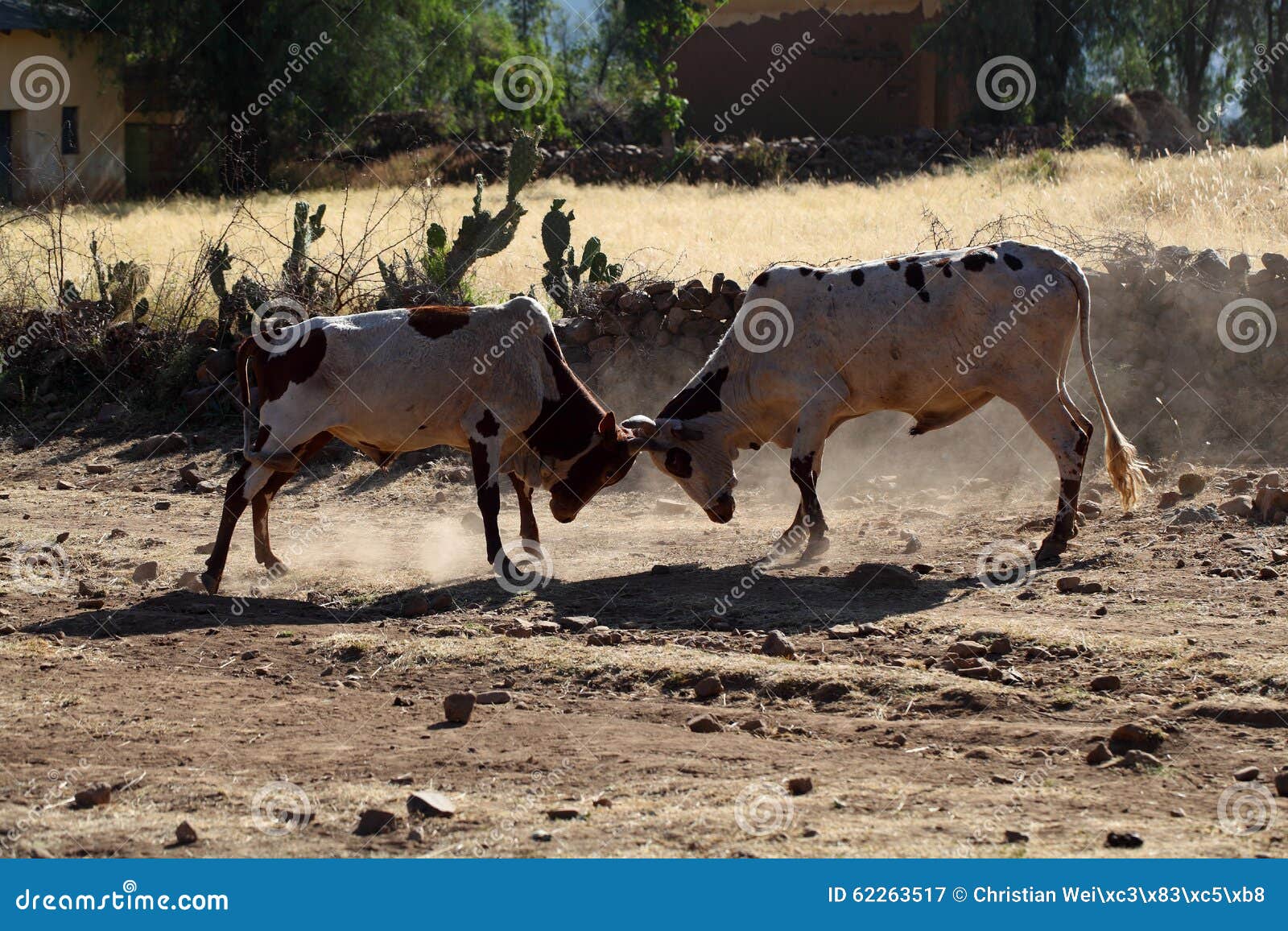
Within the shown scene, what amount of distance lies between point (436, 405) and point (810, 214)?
41.8ft

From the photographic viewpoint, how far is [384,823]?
189 inches

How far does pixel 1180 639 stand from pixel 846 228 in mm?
12126

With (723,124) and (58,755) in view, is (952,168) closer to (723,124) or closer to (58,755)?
(723,124)

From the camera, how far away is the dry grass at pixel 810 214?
15914 mm

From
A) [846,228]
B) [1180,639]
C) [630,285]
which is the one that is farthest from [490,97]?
[1180,639]
